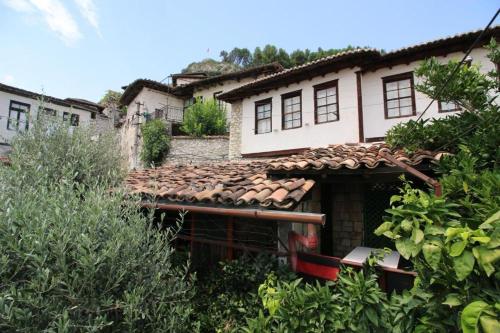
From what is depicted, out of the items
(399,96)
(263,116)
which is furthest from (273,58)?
(399,96)

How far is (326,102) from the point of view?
11422mm

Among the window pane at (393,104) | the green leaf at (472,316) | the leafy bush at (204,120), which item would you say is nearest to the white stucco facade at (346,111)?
the window pane at (393,104)

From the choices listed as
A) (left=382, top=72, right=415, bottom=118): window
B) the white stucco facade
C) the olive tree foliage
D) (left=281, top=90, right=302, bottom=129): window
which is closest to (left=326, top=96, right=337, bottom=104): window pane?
the white stucco facade

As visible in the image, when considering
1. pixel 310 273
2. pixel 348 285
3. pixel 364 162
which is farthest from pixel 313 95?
pixel 348 285

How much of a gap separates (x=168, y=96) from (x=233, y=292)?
2076 centimetres

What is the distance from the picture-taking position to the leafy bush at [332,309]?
252cm

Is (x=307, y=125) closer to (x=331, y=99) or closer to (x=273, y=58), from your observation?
(x=331, y=99)

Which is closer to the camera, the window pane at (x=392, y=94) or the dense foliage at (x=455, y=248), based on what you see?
the dense foliage at (x=455, y=248)

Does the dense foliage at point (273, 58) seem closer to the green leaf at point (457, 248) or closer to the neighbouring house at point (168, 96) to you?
the neighbouring house at point (168, 96)

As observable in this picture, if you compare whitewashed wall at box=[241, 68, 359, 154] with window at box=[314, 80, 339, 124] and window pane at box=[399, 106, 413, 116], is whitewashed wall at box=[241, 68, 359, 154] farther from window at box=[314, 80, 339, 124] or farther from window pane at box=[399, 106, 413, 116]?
window pane at box=[399, 106, 413, 116]

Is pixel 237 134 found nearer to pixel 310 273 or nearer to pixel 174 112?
pixel 174 112

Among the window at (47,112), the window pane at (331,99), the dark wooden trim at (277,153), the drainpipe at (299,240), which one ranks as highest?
the window pane at (331,99)

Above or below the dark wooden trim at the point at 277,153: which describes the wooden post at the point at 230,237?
below

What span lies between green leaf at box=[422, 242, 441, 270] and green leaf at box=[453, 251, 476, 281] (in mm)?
126
